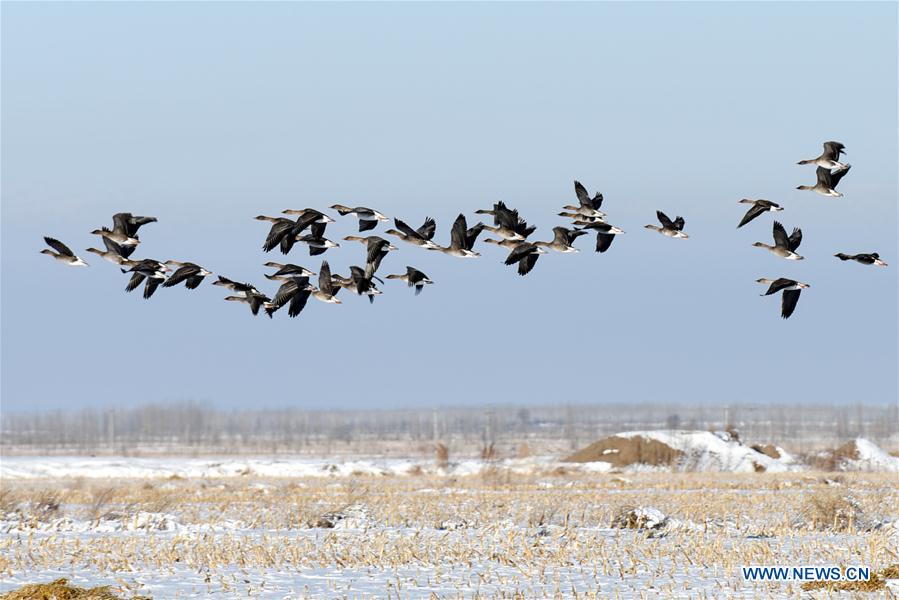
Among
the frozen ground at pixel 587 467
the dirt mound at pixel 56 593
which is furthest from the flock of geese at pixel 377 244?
the frozen ground at pixel 587 467

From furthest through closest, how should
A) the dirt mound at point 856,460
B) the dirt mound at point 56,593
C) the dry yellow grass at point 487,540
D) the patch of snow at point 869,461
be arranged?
the dirt mound at point 856,460 < the patch of snow at point 869,461 < the dry yellow grass at point 487,540 < the dirt mound at point 56,593

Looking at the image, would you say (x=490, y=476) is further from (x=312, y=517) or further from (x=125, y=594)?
(x=125, y=594)

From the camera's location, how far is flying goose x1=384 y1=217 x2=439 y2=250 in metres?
20.6

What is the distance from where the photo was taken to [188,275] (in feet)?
63.7

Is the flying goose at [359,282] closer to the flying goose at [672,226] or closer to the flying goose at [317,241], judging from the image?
the flying goose at [317,241]

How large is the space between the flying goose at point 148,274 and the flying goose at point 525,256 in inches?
203

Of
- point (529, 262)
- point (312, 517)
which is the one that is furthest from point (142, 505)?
point (529, 262)

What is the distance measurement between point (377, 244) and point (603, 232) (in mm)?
3412

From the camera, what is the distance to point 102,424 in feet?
509

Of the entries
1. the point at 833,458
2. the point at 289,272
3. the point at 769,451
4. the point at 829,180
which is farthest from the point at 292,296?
the point at 769,451

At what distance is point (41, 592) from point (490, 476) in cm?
2589

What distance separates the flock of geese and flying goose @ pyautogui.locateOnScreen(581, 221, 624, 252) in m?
0.01

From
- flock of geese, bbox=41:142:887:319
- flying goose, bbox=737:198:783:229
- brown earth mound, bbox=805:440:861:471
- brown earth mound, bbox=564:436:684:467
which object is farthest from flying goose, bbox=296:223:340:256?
brown earth mound, bbox=805:440:861:471

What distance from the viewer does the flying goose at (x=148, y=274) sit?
768 inches
